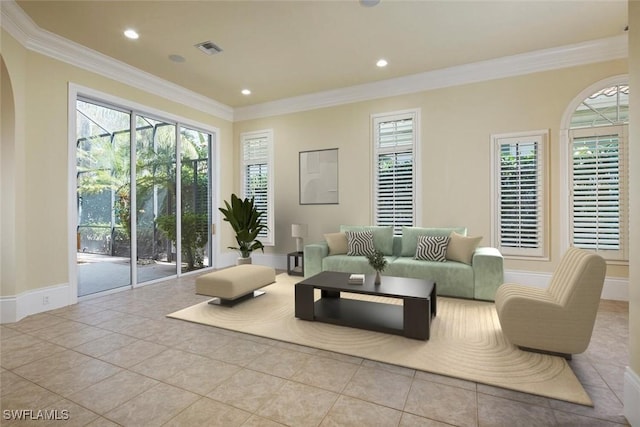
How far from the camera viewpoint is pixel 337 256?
4.86 metres

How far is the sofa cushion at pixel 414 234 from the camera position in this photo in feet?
15.0

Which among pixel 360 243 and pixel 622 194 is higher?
pixel 622 194

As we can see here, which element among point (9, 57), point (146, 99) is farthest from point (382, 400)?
point (146, 99)

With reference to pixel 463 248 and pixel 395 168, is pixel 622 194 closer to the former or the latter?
pixel 463 248

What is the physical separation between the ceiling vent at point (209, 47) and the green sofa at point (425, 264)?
3.08 m

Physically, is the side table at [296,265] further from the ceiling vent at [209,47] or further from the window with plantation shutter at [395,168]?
the ceiling vent at [209,47]

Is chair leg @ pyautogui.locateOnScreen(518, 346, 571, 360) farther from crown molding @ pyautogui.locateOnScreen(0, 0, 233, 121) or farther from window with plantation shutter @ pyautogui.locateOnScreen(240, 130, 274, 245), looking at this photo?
crown molding @ pyautogui.locateOnScreen(0, 0, 233, 121)

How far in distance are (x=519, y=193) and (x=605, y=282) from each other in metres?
1.52

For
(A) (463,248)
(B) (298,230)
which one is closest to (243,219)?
(B) (298,230)

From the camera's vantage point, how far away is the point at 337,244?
16.5ft

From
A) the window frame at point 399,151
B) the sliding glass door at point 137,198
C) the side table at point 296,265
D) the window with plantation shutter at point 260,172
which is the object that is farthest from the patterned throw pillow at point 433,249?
the sliding glass door at point 137,198

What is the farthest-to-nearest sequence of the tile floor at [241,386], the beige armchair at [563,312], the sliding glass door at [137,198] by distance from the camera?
the sliding glass door at [137,198] → the beige armchair at [563,312] → the tile floor at [241,386]

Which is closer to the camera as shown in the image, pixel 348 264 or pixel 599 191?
pixel 599 191

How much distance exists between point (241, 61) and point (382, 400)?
173 inches
